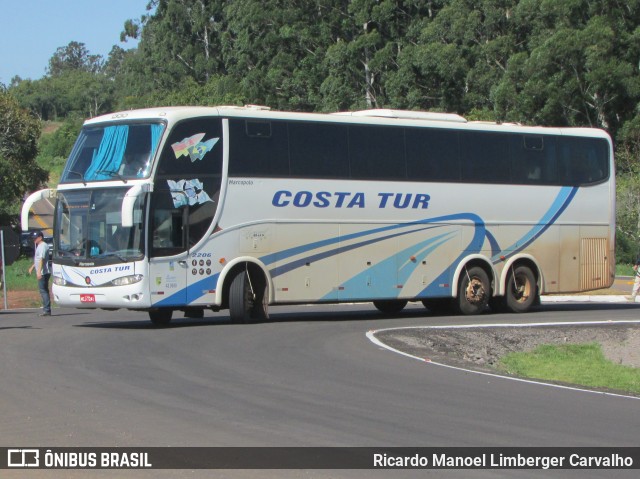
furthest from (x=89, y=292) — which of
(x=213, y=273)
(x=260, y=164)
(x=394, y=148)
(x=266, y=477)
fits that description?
(x=266, y=477)

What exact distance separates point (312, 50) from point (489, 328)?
57.3 m

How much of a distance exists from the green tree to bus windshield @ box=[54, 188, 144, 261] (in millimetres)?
47638

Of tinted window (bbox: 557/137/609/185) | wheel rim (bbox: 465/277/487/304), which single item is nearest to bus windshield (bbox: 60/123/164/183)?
wheel rim (bbox: 465/277/487/304)

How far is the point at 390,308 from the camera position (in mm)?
26969

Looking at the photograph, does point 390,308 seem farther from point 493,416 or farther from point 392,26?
point 392,26

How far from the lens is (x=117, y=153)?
20781mm

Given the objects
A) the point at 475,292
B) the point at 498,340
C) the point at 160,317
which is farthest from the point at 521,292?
the point at 160,317

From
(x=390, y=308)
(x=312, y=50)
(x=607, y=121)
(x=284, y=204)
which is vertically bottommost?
(x=390, y=308)

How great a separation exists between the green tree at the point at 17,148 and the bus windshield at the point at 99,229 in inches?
1876

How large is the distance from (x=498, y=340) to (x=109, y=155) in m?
8.07

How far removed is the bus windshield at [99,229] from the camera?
20.3m

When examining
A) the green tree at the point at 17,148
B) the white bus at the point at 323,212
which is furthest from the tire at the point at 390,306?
the green tree at the point at 17,148

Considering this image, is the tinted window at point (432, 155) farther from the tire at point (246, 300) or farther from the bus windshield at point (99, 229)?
the bus windshield at point (99, 229)

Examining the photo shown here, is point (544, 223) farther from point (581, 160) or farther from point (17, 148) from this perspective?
point (17, 148)
